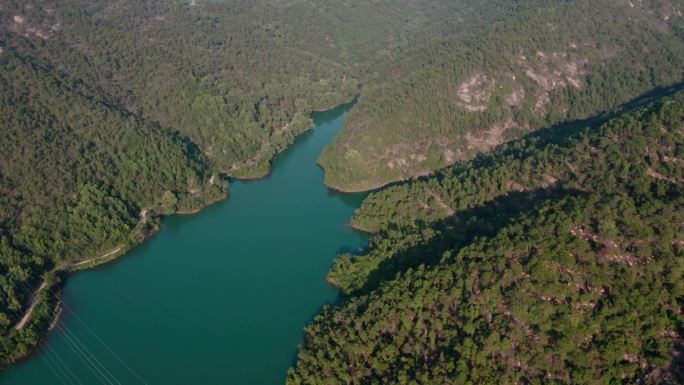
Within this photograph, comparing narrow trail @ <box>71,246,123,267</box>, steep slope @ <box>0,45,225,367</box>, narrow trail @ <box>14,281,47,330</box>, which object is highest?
steep slope @ <box>0,45,225,367</box>

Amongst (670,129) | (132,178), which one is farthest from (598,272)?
(132,178)

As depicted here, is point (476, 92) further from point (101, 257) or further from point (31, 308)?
point (31, 308)

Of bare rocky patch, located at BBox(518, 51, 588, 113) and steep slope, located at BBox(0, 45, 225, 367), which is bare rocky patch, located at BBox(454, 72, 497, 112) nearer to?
bare rocky patch, located at BBox(518, 51, 588, 113)

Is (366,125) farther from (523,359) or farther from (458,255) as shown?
(523,359)

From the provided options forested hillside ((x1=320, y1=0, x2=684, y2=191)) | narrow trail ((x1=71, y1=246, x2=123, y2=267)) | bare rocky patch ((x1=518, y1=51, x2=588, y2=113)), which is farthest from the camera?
bare rocky patch ((x1=518, y1=51, x2=588, y2=113))

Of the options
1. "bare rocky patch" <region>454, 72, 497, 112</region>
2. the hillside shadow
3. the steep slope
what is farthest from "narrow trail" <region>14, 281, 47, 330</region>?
"bare rocky patch" <region>454, 72, 497, 112</region>

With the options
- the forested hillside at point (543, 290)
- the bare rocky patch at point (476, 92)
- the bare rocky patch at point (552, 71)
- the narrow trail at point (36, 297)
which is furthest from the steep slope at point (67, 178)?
the bare rocky patch at point (552, 71)

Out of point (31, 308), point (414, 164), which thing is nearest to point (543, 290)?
point (414, 164)
